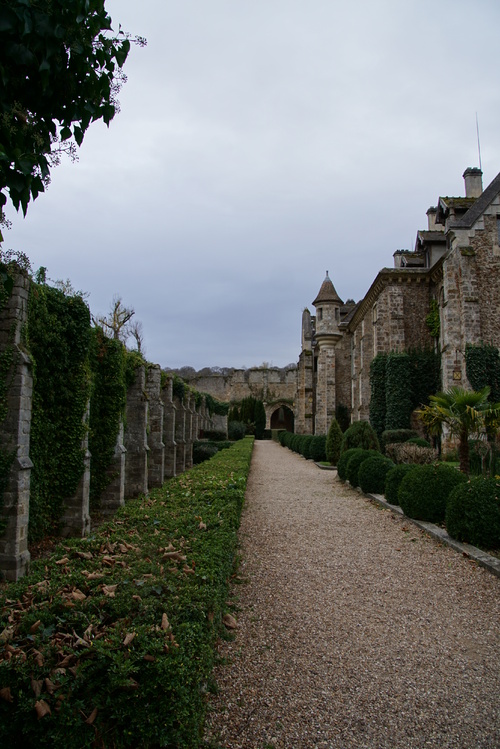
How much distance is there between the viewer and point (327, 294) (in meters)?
28.4

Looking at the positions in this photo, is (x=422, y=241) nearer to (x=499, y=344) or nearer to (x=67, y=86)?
(x=499, y=344)

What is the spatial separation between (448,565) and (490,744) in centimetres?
320

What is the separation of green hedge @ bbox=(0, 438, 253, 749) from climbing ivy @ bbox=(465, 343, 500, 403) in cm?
1508

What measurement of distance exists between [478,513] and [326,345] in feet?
75.4

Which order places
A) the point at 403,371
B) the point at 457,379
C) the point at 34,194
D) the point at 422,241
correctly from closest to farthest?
the point at 34,194, the point at 457,379, the point at 403,371, the point at 422,241

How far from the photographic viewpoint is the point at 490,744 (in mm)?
2586

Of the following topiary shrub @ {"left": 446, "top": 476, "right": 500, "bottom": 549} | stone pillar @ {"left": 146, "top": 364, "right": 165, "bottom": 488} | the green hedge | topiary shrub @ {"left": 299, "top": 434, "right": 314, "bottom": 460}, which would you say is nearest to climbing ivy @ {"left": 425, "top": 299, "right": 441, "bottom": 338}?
topiary shrub @ {"left": 299, "top": 434, "right": 314, "bottom": 460}

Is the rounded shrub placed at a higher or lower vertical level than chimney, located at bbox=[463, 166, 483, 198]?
lower

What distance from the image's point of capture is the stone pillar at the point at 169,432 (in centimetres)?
1459

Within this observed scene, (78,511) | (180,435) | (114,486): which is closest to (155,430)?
(114,486)

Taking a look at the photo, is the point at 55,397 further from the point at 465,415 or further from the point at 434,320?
the point at 434,320

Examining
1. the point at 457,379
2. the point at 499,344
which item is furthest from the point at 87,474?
Result: the point at 499,344

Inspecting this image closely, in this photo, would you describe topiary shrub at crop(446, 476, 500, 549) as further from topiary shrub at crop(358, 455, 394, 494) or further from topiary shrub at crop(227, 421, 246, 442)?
topiary shrub at crop(227, 421, 246, 442)

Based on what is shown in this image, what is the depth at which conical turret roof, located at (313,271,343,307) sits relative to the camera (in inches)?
1113
